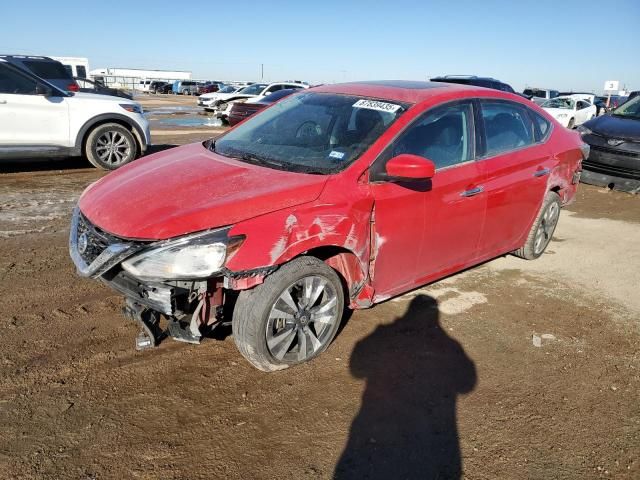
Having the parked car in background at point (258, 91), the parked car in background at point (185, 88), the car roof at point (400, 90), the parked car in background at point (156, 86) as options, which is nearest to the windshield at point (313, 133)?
the car roof at point (400, 90)

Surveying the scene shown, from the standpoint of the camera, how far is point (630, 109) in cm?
911

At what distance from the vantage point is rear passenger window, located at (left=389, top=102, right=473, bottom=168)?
3289mm

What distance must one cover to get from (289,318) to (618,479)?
185cm

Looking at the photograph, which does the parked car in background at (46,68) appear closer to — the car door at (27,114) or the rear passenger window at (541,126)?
the car door at (27,114)

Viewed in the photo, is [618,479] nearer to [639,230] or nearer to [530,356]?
[530,356]

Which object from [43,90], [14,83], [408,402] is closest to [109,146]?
[43,90]

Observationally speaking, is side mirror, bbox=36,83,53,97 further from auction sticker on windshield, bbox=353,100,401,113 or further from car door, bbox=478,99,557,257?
car door, bbox=478,99,557,257

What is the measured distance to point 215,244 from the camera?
2477 millimetres

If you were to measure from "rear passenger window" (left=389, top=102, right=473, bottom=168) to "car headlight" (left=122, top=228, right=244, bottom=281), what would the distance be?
1.34m

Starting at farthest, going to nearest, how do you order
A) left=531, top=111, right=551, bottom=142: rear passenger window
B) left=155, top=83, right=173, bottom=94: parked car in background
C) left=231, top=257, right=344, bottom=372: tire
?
left=155, top=83, right=173, bottom=94: parked car in background
left=531, top=111, right=551, bottom=142: rear passenger window
left=231, top=257, right=344, bottom=372: tire

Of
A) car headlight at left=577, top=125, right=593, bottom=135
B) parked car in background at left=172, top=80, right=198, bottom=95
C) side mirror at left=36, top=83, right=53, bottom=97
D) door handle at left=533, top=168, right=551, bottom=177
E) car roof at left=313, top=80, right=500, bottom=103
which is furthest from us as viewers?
parked car in background at left=172, top=80, right=198, bottom=95

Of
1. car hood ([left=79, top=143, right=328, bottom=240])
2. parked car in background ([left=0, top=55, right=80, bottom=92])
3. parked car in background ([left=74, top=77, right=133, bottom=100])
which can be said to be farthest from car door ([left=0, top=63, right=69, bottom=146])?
car hood ([left=79, top=143, right=328, bottom=240])

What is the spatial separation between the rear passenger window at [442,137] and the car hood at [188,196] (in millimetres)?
788

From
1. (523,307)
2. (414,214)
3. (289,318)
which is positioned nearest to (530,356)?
(523,307)
